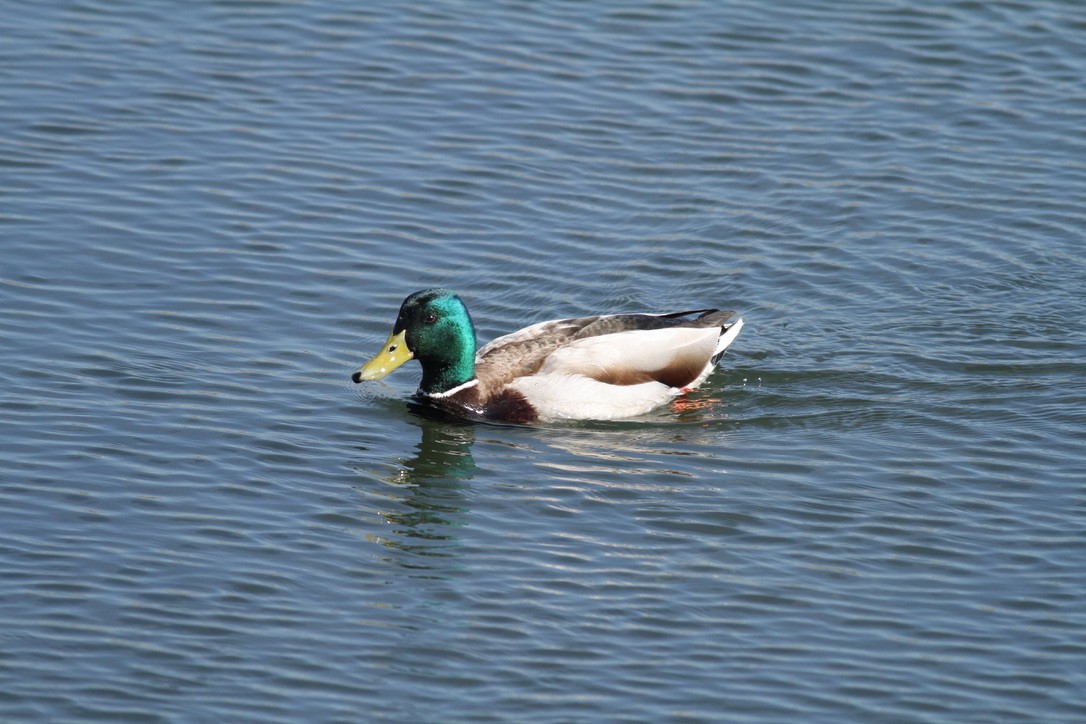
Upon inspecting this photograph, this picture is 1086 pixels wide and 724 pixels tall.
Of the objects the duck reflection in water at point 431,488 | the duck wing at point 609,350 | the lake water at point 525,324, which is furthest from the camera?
the duck wing at point 609,350

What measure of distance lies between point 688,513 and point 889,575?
1.27 meters

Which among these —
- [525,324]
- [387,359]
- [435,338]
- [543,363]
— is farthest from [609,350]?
[387,359]

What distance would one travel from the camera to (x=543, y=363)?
1155 cm

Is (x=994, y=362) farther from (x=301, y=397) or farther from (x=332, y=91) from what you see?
(x=332, y=91)

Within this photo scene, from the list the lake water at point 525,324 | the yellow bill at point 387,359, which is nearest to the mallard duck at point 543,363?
the yellow bill at point 387,359

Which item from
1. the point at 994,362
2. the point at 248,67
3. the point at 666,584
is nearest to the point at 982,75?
the point at 994,362

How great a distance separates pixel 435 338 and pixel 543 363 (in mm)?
773

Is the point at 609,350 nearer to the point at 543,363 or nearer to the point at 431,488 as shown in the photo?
the point at 543,363

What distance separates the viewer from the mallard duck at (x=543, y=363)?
11430 mm

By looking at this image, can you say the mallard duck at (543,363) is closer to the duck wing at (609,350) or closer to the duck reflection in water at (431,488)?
the duck wing at (609,350)

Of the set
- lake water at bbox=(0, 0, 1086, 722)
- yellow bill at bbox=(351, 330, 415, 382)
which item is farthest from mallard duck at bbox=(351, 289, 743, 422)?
lake water at bbox=(0, 0, 1086, 722)

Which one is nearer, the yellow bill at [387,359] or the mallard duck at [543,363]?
the yellow bill at [387,359]

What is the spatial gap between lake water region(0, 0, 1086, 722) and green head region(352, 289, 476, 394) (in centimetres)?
43

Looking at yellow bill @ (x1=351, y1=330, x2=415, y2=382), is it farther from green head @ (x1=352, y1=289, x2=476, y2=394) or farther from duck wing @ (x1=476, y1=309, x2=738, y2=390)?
duck wing @ (x1=476, y1=309, x2=738, y2=390)
